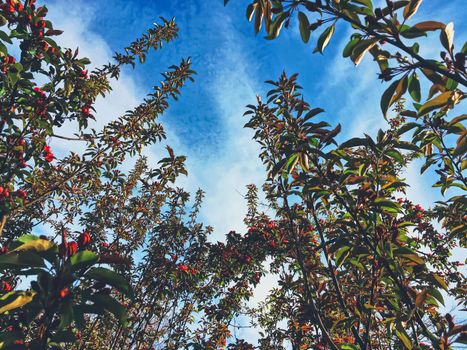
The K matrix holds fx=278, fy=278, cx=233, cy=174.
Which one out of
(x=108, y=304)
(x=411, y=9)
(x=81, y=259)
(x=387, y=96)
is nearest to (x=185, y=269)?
(x=108, y=304)

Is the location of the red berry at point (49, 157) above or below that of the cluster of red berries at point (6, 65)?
below

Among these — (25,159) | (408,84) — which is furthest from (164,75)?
(408,84)

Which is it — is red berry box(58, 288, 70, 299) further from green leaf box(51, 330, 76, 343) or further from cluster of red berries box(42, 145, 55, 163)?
cluster of red berries box(42, 145, 55, 163)

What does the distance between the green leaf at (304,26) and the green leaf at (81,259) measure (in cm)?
194

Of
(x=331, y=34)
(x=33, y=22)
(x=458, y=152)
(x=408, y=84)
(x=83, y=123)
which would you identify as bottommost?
(x=458, y=152)

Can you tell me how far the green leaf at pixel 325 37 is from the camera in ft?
6.33

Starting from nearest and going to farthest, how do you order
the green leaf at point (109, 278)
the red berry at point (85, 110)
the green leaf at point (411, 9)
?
the green leaf at point (109, 278)
the green leaf at point (411, 9)
the red berry at point (85, 110)

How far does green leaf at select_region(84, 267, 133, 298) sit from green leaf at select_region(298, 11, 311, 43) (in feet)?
6.43

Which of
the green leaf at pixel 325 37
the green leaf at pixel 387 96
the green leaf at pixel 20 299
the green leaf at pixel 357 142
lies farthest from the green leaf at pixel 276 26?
the green leaf at pixel 20 299

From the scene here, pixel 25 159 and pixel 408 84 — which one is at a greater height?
pixel 25 159

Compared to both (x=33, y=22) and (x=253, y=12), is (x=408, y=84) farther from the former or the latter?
(x=33, y=22)

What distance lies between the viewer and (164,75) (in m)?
5.81

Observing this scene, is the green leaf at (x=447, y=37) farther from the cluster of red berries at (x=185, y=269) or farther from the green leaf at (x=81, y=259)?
the cluster of red berries at (x=185, y=269)

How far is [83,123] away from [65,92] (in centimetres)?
55
